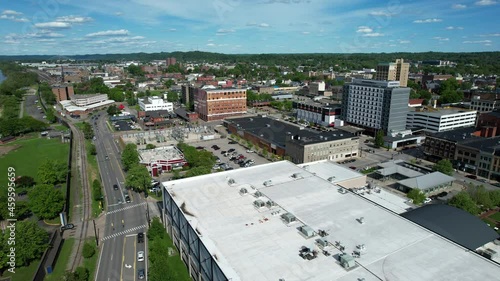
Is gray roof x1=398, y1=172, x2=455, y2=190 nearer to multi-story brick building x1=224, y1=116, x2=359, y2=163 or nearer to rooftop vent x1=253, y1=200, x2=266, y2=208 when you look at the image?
multi-story brick building x1=224, y1=116, x2=359, y2=163

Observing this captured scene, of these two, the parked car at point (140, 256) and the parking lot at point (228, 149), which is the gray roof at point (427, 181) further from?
the parked car at point (140, 256)

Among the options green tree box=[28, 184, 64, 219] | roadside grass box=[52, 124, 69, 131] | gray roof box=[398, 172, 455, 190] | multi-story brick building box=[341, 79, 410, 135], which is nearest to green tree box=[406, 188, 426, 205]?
gray roof box=[398, 172, 455, 190]

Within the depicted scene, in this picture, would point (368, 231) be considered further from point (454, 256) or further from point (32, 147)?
point (32, 147)

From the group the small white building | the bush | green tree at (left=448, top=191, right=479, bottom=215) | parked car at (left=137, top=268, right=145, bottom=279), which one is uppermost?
the small white building

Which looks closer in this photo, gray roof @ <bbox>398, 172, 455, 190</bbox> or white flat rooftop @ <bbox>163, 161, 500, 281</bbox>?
white flat rooftop @ <bbox>163, 161, 500, 281</bbox>

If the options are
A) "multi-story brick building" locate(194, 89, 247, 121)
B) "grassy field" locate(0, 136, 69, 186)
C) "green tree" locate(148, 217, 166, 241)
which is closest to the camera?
"green tree" locate(148, 217, 166, 241)

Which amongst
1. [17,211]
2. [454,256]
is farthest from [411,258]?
[17,211]

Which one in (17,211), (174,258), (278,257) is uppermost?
(278,257)

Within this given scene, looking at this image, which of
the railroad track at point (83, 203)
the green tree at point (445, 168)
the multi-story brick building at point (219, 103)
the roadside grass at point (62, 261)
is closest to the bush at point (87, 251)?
the railroad track at point (83, 203)
